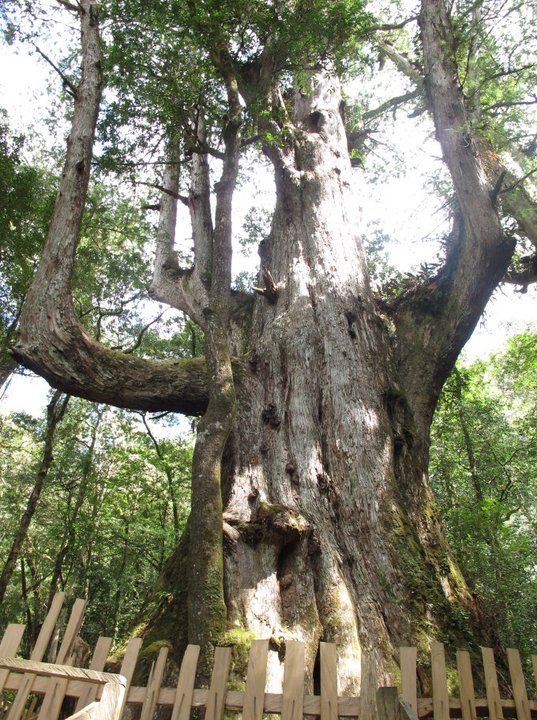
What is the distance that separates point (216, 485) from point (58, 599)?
142 cm

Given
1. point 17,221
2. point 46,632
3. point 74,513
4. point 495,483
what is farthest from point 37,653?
point 495,483

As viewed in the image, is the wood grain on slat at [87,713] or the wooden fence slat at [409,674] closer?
the wood grain on slat at [87,713]

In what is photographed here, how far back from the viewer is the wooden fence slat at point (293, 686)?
2.32 metres

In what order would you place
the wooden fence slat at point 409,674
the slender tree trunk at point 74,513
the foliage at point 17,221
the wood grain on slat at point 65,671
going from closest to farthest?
the wood grain on slat at point 65,671, the wooden fence slat at point 409,674, the foliage at point 17,221, the slender tree trunk at point 74,513

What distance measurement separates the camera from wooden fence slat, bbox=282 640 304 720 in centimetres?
232

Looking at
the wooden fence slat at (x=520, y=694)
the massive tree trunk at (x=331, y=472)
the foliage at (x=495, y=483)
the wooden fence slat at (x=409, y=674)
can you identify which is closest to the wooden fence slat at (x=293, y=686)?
the wooden fence slat at (x=409, y=674)

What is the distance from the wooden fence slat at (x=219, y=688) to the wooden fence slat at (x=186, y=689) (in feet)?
0.30

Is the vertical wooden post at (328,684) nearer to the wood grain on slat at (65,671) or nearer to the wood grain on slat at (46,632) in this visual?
the wood grain on slat at (65,671)

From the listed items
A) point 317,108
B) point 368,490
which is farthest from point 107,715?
point 317,108

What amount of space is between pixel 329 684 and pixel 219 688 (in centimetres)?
50

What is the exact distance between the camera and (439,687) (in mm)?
2525

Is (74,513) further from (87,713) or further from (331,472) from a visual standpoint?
(87,713)

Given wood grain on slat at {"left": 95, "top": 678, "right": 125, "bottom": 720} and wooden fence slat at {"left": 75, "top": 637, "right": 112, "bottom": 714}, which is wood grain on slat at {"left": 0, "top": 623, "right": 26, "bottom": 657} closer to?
wooden fence slat at {"left": 75, "top": 637, "right": 112, "bottom": 714}

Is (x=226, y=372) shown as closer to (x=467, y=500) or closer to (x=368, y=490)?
(x=368, y=490)
